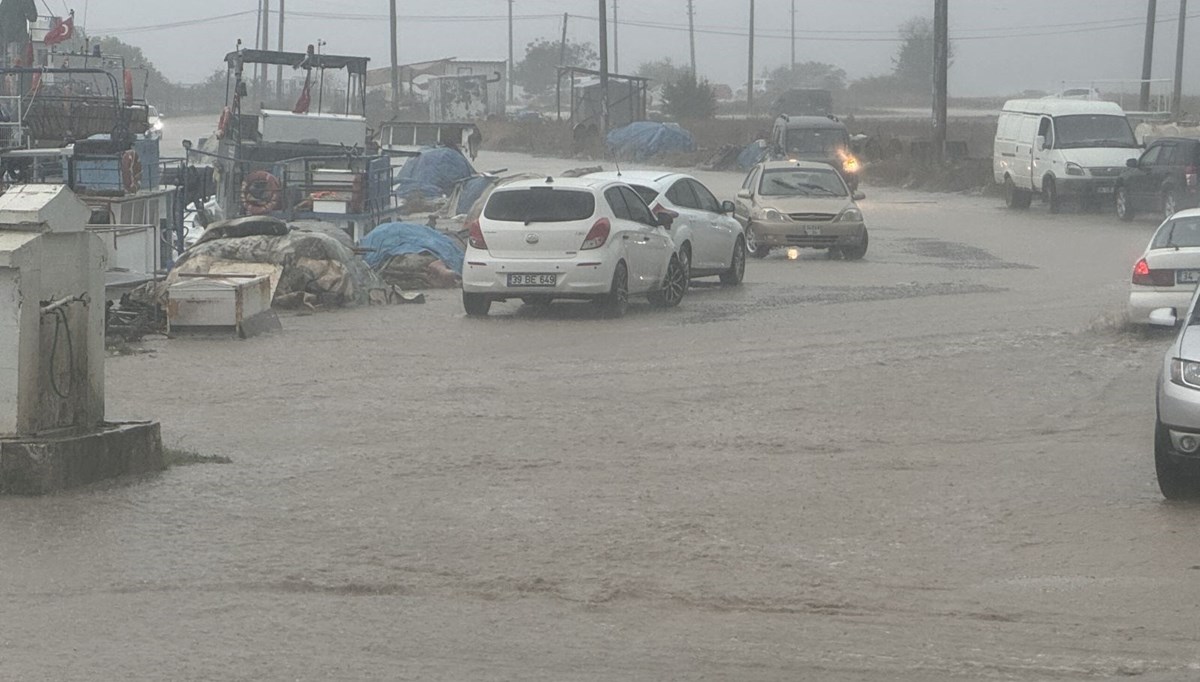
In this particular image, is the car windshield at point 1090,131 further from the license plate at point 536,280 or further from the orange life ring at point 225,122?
the license plate at point 536,280

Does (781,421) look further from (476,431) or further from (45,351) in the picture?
(45,351)

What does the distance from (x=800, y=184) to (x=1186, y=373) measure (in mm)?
19075

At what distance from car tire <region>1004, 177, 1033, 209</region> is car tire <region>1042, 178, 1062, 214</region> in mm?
1634

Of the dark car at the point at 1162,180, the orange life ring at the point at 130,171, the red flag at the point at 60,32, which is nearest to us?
the orange life ring at the point at 130,171

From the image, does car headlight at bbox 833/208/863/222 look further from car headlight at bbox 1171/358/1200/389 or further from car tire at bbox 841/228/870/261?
car headlight at bbox 1171/358/1200/389

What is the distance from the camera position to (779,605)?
7348 millimetres

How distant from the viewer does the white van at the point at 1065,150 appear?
124 ft

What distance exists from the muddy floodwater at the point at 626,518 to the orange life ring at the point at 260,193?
34.8 feet

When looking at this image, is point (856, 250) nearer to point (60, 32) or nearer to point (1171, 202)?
point (1171, 202)

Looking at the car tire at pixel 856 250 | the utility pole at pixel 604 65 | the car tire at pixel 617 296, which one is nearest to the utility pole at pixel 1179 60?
the utility pole at pixel 604 65

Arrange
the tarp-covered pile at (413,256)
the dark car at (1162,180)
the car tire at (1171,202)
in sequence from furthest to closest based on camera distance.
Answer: the car tire at (1171,202), the dark car at (1162,180), the tarp-covered pile at (413,256)

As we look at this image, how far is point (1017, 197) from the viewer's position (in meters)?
41.3

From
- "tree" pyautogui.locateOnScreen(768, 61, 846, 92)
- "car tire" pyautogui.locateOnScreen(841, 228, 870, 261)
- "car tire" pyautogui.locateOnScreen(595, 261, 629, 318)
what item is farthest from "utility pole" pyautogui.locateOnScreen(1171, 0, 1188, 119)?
"tree" pyautogui.locateOnScreen(768, 61, 846, 92)

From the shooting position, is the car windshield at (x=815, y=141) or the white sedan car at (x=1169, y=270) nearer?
the white sedan car at (x=1169, y=270)
